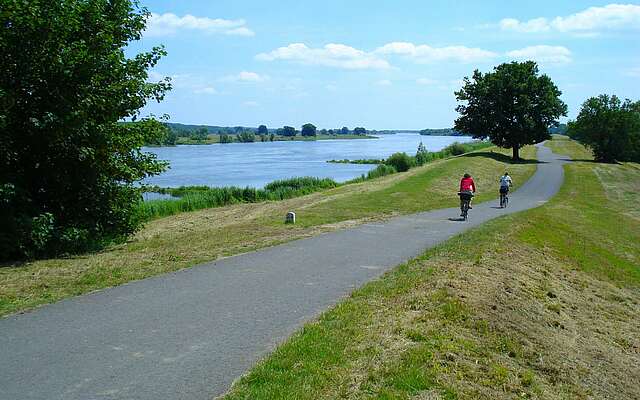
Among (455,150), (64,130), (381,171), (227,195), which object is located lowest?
(227,195)

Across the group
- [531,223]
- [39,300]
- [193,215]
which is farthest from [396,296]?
[193,215]

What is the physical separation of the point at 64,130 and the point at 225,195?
2524cm

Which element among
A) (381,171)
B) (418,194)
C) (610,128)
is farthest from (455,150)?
(418,194)

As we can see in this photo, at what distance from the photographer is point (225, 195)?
3731cm

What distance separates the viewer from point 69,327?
7.12 m

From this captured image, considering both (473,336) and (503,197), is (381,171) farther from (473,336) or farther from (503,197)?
(473,336)

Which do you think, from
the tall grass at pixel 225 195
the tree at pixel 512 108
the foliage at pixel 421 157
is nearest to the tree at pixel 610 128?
the tree at pixel 512 108

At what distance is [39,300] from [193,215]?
22.1 meters

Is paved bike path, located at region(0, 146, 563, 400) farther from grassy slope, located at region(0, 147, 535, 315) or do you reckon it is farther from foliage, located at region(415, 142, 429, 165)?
foliage, located at region(415, 142, 429, 165)

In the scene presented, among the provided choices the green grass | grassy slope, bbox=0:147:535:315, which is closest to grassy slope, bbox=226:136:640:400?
grassy slope, bbox=0:147:535:315

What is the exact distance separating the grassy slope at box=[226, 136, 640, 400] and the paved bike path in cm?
50

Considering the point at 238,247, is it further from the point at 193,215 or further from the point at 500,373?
the point at 193,215

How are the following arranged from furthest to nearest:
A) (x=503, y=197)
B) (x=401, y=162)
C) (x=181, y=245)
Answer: (x=401, y=162), (x=503, y=197), (x=181, y=245)

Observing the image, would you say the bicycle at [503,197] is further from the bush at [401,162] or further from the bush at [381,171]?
the bush at [401,162]
